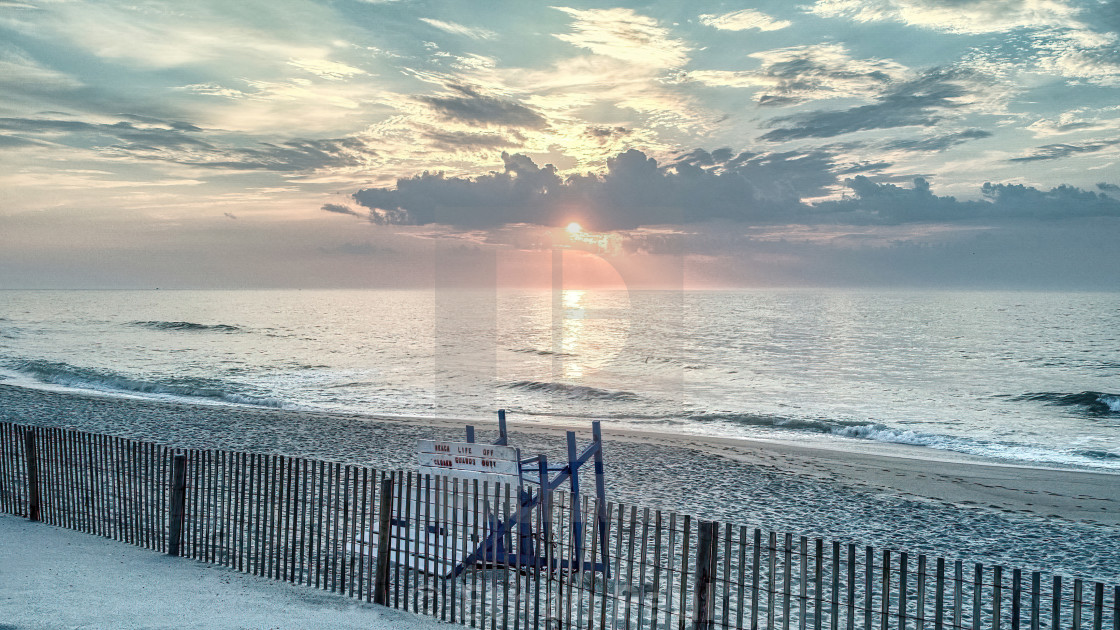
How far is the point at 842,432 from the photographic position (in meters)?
28.3

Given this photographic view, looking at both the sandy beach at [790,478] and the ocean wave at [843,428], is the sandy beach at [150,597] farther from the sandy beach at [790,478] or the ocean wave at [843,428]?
the ocean wave at [843,428]

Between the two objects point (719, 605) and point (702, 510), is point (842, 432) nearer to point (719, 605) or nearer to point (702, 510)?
point (702, 510)

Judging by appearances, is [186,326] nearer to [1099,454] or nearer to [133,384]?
[133,384]

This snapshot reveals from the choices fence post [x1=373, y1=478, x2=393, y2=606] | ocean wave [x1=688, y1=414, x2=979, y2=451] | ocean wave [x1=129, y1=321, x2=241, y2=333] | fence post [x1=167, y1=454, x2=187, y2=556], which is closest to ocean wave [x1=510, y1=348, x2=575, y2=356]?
ocean wave [x1=688, y1=414, x2=979, y2=451]

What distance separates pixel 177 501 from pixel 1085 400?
145ft

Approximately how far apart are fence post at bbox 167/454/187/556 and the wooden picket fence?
2 centimetres

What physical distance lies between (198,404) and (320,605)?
25.8 m

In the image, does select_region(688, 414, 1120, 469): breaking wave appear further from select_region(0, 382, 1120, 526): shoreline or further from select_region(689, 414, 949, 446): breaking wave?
select_region(0, 382, 1120, 526): shoreline

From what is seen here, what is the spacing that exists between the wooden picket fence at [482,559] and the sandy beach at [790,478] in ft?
5.94

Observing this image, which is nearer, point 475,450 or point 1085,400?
point 475,450

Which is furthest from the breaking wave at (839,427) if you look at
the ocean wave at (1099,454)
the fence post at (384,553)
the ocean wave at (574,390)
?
the fence post at (384,553)

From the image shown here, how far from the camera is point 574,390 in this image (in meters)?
40.8

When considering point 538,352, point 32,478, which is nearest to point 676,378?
point 538,352

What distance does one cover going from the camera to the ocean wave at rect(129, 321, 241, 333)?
323 ft
